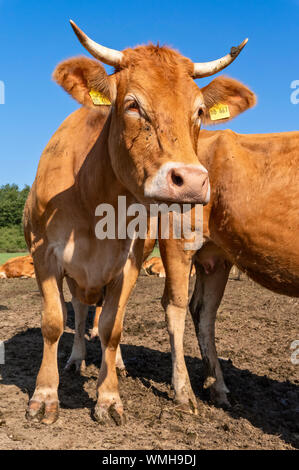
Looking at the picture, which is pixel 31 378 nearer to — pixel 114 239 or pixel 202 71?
→ pixel 114 239

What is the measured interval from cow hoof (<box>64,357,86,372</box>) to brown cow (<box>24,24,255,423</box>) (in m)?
1.09

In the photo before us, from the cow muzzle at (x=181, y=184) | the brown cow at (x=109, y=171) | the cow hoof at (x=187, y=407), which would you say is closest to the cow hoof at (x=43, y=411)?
the brown cow at (x=109, y=171)

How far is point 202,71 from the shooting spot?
339cm

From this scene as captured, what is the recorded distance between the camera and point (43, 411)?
3648 millimetres

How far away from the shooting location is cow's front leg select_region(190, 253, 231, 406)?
4.68 metres

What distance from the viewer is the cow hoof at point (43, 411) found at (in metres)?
3.56

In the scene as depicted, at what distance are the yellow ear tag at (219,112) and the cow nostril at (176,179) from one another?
1.33m

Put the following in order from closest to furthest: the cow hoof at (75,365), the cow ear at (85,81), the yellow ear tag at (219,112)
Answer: the cow ear at (85,81), the yellow ear tag at (219,112), the cow hoof at (75,365)

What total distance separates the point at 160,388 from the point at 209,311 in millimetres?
930

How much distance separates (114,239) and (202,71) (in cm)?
139

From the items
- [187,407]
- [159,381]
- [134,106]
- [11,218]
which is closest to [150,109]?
[134,106]

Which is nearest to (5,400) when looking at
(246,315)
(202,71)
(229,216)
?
(229,216)
